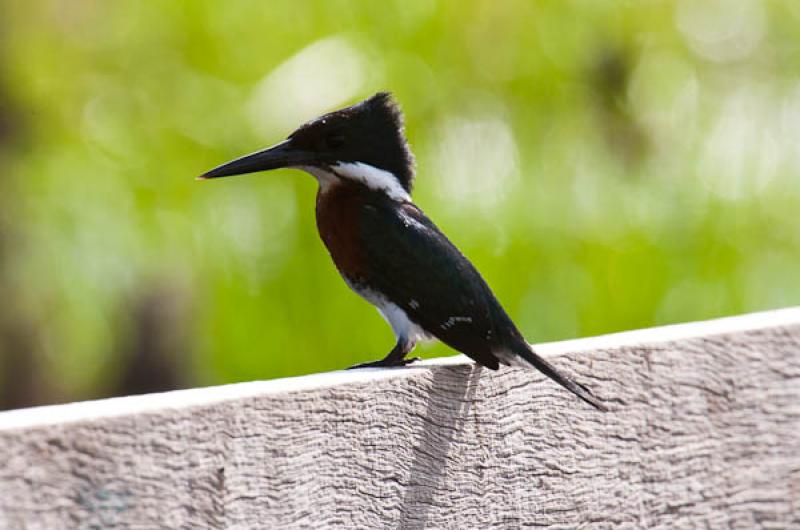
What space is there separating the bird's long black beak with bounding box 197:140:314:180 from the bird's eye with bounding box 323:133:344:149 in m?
0.04

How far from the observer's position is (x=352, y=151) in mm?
2311

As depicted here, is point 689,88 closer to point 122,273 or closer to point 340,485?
point 122,273

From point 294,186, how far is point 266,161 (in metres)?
0.81

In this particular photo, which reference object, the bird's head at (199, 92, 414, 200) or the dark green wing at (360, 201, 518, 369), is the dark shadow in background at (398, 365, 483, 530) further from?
the bird's head at (199, 92, 414, 200)

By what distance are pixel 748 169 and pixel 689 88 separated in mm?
253

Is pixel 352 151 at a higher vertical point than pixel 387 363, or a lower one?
higher

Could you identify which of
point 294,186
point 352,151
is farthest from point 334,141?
point 294,186

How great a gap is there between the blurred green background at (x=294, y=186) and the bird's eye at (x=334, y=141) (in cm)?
68

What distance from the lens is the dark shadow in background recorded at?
4.87 feet

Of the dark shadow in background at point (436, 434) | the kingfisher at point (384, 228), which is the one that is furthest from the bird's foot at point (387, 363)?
the dark shadow in background at point (436, 434)

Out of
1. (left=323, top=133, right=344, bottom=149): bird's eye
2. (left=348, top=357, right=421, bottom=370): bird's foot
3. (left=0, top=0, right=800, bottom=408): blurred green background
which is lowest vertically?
(left=348, top=357, right=421, bottom=370): bird's foot

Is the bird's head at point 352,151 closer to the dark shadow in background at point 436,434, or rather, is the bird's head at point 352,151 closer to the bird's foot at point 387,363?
the bird's foot at point 387,363

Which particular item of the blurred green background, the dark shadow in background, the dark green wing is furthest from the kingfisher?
the blurred green background

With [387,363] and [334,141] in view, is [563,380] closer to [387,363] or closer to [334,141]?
[387,363]
